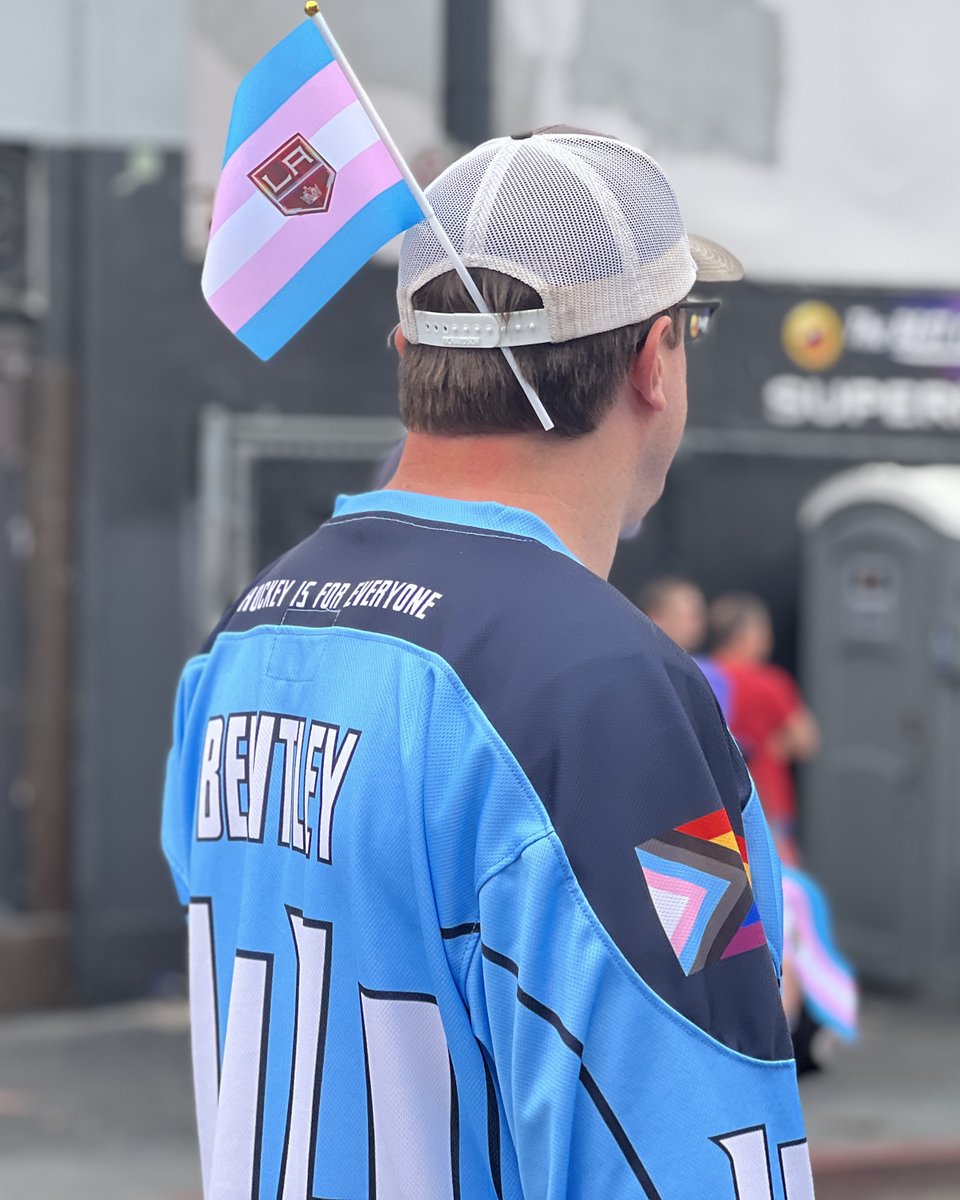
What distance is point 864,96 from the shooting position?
919 cm

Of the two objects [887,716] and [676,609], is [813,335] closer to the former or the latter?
[887,716]

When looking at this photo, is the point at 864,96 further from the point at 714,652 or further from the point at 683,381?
the point at 683,381

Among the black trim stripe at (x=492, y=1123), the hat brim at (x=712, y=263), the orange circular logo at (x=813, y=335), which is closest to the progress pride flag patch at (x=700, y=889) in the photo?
the black trim stripe at (x=492, y=1123)

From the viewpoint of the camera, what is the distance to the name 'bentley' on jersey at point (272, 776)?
63.1 inches

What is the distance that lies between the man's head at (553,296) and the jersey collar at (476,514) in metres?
0.07

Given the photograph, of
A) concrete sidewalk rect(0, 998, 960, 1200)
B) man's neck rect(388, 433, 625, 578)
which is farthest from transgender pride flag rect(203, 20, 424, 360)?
concrete sidewalk rect(0, 998, 960, 1200)

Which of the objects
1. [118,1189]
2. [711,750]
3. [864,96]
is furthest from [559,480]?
[864,96]

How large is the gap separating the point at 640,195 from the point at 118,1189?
4.88m

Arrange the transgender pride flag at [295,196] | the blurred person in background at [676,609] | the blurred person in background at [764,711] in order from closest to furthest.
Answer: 1. the transgender pride flag at [295,196]
2. the blurred person in background at [676,609]
3. the blurred person in background at [764,711]

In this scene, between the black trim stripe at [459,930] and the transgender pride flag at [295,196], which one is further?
the transgender pride flag at [295,196]

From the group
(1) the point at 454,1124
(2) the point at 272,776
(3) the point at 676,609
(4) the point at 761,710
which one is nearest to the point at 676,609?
(3) the point at 676,609

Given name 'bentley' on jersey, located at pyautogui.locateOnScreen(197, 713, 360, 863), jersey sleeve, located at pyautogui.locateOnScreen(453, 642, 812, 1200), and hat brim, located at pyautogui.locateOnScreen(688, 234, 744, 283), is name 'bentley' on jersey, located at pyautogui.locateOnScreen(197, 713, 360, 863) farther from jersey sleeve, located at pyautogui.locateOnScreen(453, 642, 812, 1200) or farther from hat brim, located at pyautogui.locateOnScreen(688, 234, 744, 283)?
hat brim, located at pyautogui.locateOnScreen(688, 234, 744, 283)

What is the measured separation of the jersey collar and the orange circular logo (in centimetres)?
781

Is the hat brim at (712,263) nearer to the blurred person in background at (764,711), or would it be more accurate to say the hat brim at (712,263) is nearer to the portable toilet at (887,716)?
the blurred person in background at (764,711)
